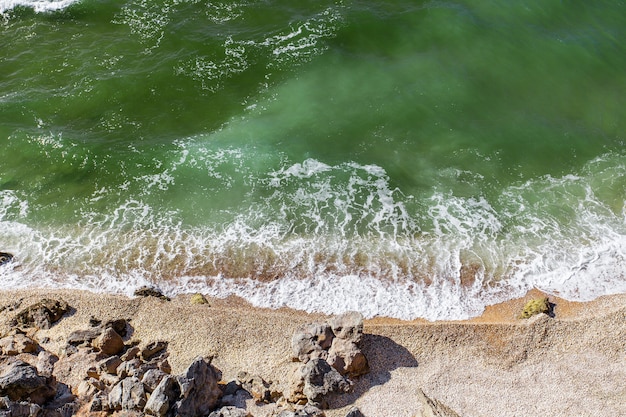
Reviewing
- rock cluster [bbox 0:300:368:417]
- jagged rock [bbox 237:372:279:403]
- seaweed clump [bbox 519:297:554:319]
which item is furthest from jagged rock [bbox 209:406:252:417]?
seaweed clump [bbox 519:297:554:319]

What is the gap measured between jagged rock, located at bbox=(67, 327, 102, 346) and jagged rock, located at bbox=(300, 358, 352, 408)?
6192mm

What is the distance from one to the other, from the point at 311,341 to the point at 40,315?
27.3 feet

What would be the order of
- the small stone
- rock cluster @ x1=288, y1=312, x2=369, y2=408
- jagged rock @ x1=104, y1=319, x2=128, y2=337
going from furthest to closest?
1. the small stone
2. jagged rock @ x1=104, y1=319, x2=128, y2=337
3. rock cluster @ x1=288, y1=312, x2=369, y2=408

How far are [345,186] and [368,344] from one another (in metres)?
8.03

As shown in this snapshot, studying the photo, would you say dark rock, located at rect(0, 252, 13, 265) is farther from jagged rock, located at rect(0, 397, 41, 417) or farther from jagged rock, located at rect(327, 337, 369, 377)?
jagged rock, located at rect(327, 337, 369, 377)

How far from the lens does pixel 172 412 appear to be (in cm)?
1238

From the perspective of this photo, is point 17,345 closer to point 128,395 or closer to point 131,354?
point 131,354

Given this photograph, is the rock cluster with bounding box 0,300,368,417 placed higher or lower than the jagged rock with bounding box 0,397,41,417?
lower

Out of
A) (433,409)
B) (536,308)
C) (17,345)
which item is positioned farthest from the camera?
(536,308)

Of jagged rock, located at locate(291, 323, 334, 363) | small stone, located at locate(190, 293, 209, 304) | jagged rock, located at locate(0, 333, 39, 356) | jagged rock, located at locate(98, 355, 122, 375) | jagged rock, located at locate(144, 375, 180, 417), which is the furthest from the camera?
small stone, located at locate(190, 293, 209, 304)

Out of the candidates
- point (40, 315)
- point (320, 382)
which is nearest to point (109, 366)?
point (40, 315)

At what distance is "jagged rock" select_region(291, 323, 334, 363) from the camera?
46.9 ft

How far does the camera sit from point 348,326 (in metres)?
14.7

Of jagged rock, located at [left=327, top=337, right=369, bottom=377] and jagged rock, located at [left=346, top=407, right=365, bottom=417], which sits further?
jagged rock, located at [left=327, top=337, right=369, bottom=377]
